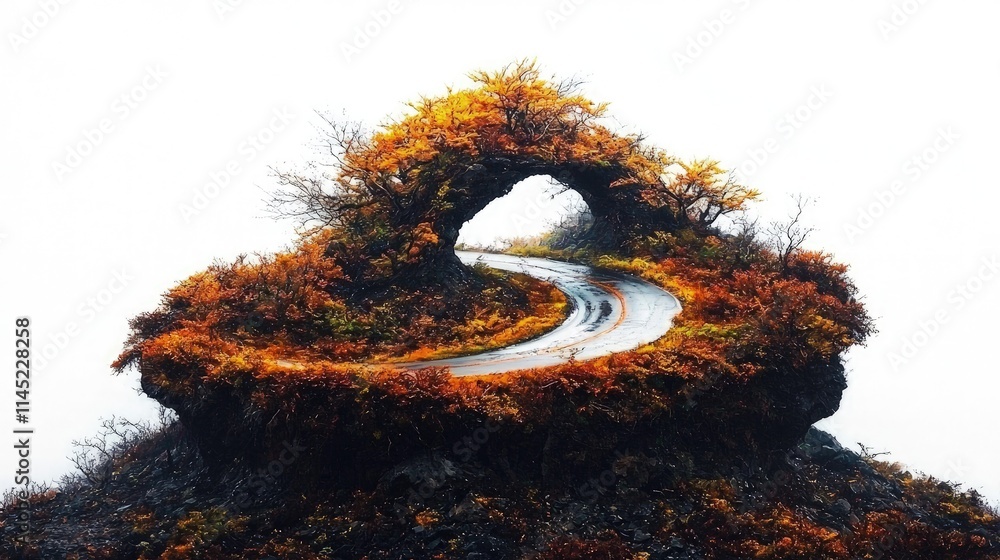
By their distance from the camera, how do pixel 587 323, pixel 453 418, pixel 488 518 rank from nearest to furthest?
pixel 488 518, pixel 453 418, pixel 587 323

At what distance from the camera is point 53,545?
18188mm

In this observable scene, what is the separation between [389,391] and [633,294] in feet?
42.6

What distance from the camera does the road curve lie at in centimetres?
2061

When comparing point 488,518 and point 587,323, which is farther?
point 587,323

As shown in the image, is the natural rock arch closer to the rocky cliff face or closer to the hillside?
the hillside

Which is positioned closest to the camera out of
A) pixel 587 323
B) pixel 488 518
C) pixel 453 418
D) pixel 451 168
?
pixel 488 518

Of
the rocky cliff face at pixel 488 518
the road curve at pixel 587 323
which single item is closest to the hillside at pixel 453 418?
the rocky cliff face at pixel 488 518

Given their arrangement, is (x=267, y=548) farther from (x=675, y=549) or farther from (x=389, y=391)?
(x=675, y=549)

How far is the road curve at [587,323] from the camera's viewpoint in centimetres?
2061

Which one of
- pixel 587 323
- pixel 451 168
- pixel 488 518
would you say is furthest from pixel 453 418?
pixel 451 168

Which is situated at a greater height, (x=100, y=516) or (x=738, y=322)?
(x=738, y=322)

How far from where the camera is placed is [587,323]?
24.1 meters

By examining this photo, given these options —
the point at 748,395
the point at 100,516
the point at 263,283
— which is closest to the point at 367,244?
the point at 263,283

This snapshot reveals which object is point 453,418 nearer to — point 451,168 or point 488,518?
point 488,518
